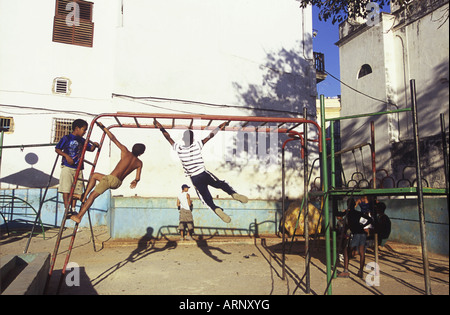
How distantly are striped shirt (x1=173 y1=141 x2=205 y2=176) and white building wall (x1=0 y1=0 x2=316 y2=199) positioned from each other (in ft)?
Result: 13.5

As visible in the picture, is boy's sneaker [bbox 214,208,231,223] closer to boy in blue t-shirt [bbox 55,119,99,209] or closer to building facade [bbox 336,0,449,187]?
boy in blue t-shirt [bbox 55,119,99,209]

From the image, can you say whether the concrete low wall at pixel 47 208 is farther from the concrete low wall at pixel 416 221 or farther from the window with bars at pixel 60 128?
the concrete low wall at pixel 416 221

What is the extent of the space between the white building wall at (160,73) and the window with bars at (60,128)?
7.4 inches

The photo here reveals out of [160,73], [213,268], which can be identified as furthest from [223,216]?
[160,73]

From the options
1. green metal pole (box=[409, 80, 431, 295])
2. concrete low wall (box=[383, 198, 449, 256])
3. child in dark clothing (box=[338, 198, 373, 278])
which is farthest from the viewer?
concrete low wall (box=[383, 198, 449, 256])

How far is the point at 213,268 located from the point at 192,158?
2313 mm

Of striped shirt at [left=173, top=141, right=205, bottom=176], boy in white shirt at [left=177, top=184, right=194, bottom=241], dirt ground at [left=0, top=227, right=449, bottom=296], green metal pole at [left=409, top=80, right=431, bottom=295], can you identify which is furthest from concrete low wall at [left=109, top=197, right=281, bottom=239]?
green metal pole at [left=409, top=80, right=431, bottom=295]

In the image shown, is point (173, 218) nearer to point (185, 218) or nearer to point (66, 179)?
point (185, 218)

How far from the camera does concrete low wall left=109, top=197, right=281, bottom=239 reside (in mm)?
9422

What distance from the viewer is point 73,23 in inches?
455
